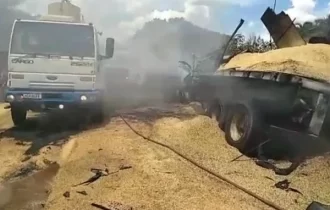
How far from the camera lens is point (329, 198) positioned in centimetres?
547

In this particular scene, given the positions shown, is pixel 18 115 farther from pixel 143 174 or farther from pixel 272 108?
pixel 272 108

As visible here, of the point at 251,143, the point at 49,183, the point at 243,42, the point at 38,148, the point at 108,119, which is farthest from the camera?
the point at 243,42

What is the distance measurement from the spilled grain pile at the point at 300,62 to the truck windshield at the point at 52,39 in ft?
12.5

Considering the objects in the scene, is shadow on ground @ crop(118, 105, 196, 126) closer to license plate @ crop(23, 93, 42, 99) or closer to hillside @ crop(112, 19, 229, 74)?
license plate @ crop(23, 93, 42, 99)

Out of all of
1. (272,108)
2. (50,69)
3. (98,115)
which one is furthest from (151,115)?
(272,108)

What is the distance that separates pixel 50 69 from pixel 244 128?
4710 millimetres

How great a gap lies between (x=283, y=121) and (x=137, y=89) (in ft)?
50.6

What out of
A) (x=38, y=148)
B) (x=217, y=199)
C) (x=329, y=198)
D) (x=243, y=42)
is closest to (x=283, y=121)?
(x=329, y=198)

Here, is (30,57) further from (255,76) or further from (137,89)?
(137,89)

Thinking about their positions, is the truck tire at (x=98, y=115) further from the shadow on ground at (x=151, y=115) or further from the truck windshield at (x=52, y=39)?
the truck windshield at (x=52, y=39)

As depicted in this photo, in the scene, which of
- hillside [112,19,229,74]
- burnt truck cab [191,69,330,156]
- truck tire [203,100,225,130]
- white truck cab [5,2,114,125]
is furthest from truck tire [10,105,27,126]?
hillside [112,19,229,74]

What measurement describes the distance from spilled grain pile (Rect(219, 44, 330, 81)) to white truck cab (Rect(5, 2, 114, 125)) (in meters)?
3.60

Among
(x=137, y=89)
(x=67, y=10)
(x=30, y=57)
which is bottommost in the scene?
(x=137, y=89)

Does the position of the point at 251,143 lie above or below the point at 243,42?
below
